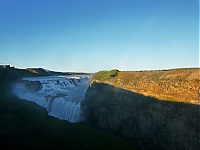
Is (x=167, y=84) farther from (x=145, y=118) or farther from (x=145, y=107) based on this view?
(x=145, y=118)

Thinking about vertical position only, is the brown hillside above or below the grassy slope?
above

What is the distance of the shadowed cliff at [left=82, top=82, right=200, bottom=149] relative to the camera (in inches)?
1374

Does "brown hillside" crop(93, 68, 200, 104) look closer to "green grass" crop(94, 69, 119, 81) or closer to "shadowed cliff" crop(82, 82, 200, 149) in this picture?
"shadowed cliff" crop(82, 82, 200, 149)

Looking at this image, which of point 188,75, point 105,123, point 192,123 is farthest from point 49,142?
point 188,75

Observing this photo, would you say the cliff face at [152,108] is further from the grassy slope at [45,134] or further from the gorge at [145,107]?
the grassy slope at [45,134]

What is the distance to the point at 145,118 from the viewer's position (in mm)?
42188

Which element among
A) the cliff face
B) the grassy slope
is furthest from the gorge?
the grassy slope

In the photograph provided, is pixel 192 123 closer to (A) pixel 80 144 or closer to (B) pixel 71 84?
(A) pixel 80 144

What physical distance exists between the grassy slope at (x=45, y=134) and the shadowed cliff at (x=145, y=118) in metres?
3.10

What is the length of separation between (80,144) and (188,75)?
18.7 m

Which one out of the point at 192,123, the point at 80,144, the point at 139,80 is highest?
the point at 139,80

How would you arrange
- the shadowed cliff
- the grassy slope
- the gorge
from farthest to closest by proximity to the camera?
1. the grassy slope
2. the gorge
3. the shadowed cliff

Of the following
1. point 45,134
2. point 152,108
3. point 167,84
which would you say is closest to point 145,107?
point 152,108

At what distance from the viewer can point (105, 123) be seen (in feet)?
167
